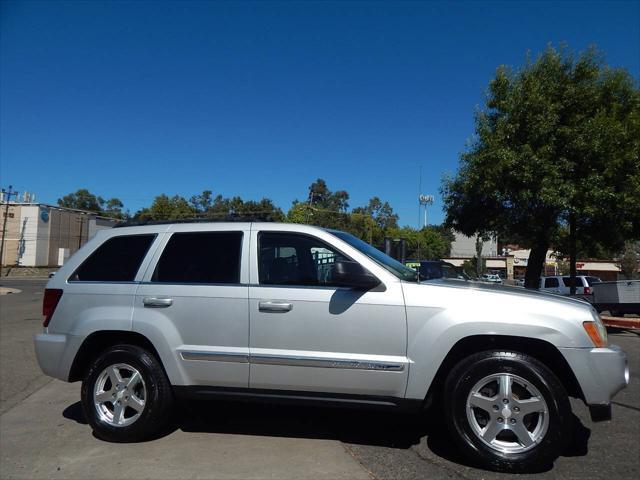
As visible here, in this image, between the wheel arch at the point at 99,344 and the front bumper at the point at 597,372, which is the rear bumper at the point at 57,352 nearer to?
the wheel arch at the point at 99,344

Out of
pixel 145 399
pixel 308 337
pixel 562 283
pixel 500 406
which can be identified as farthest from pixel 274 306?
pixel 562 283

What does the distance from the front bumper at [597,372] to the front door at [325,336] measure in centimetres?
121

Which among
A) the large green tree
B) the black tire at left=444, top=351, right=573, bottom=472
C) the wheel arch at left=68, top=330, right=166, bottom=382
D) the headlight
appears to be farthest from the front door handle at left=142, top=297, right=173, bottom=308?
the large green tree

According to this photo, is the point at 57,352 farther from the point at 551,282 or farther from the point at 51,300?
the point at 551,282

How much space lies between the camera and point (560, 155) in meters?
14.3

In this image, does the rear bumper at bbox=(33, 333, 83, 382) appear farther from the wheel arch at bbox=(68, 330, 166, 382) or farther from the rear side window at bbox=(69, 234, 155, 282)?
the rear side window at bbox=(69, 234, 155, 282)

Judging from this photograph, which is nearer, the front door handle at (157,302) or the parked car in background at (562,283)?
the front door handle at (157,302)

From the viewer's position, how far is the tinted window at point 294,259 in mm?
4258

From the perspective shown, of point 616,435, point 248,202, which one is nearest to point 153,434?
point 616,435

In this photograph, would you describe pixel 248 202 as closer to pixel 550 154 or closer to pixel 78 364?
pixel 550 154

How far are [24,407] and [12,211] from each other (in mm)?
69096

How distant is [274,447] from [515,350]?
82.0 inches

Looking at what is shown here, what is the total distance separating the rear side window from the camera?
15.2 ft

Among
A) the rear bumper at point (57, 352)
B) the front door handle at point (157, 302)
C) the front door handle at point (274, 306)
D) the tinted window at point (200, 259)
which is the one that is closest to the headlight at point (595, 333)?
the front door handle at point (274, 306)
